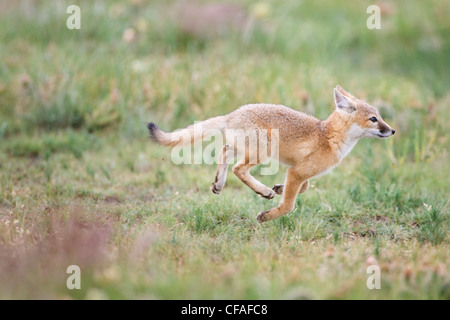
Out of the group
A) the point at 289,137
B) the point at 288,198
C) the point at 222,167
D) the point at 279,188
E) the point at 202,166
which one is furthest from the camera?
the point at 202,166

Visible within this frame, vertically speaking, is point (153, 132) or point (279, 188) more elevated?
point (153, 132)

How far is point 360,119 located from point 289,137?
A: 812mm

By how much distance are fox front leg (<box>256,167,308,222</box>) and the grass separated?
0.45 ft

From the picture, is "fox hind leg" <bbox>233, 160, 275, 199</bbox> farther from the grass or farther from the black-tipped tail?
the black-tipped tail

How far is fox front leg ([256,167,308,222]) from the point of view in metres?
5.46

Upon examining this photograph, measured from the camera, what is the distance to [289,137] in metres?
5.58

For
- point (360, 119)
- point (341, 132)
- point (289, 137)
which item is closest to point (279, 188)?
point (289, 137)

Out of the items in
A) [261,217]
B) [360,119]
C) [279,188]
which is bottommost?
[261,217]

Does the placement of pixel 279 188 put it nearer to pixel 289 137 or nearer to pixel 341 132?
pixel 289 137

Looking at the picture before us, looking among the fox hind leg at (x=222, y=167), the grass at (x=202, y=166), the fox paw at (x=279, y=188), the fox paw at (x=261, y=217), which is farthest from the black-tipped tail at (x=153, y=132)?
the fox paw at (x=279, y=188)

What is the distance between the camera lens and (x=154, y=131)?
5.48 m

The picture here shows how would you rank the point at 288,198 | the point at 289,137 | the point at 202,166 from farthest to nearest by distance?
the point at 202,166 → the point at 289,137 → the point at 288,198

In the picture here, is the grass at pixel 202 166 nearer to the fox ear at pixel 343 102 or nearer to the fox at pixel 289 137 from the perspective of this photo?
the fox at pixel 289 137

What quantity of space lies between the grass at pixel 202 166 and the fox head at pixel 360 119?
0.85 meters
